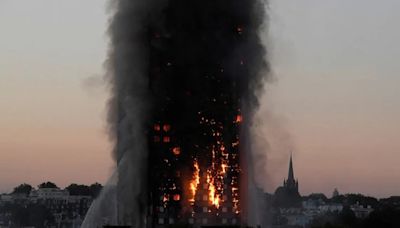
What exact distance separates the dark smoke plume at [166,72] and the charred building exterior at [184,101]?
0.13 m

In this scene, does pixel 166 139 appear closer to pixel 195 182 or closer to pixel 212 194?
pixel 195 182

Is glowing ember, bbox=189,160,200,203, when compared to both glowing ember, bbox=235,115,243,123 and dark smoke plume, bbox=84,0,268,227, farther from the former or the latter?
glowing ember, bbox=235,115,243,123

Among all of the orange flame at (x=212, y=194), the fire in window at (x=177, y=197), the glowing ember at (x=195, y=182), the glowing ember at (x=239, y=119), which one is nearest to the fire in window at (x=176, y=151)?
the glowing ember at (x=195, y=182)

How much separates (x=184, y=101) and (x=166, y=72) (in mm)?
4438

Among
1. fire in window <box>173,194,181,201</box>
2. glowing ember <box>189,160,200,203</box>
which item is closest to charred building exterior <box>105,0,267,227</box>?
fire in window <box>173,194,181,201</box>

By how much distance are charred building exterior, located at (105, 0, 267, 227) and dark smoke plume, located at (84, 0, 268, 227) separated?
0.13m

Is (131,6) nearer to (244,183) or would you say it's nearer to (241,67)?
(241,67)

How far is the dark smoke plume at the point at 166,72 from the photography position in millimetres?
115688

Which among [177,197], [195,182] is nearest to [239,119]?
[195,182]

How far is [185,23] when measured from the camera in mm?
118188

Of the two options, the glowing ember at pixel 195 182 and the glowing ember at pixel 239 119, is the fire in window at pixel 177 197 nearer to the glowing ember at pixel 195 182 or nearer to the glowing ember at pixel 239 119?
the glowing ember at pixel 195 182

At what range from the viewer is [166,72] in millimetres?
117750

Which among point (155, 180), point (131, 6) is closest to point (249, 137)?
point (155, 180)

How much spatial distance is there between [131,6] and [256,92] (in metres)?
21.2
